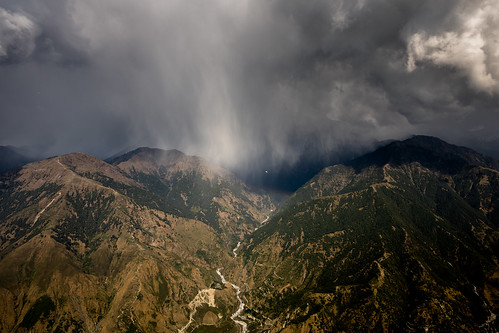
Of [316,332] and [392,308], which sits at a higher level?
[392,308]

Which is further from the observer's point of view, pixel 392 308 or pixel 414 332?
pixel 392 308

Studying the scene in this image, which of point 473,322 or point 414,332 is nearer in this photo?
point 414,332

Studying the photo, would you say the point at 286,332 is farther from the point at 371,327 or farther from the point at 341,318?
the point at 371,327

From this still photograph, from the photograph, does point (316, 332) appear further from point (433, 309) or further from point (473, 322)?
point (473, 322)

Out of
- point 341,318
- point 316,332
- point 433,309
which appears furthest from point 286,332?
point 433,309

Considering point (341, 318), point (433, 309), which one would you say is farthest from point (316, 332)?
point (433, 309)

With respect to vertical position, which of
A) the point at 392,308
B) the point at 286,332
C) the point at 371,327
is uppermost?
the point at 392,308

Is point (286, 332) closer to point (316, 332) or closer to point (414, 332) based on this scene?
point (316, 332)

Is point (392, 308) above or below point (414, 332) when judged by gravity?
above

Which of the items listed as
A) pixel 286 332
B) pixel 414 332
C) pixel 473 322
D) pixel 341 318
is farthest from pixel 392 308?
pixel 286 332
